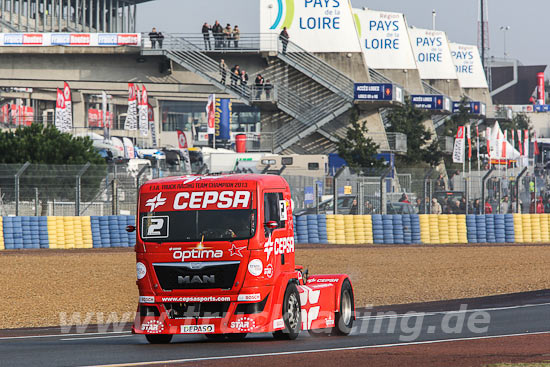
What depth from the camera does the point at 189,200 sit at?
11.7m


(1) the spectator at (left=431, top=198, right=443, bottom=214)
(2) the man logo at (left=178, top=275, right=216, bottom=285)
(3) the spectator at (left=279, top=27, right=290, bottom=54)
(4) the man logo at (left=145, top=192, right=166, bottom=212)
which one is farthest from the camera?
(3) the spectator at (left=279, top=27, right=290, bottom=54)

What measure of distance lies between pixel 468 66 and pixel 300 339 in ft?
290

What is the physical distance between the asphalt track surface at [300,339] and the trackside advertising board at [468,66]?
81.8 metres

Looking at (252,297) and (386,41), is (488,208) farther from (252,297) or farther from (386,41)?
(386,41)

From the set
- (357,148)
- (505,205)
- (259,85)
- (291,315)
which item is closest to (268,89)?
(259,85)

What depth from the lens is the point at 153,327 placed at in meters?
11.5

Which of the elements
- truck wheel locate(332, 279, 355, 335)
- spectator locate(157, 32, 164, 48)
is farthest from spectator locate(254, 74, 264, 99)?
truck wheel locate(332, 279, 355, 335)

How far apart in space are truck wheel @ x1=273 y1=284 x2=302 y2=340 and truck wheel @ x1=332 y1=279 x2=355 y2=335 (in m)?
0.93

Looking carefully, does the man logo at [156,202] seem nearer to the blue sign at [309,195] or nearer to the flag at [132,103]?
the blue sign at [309,195]

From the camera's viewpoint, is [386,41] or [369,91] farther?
[386,41]

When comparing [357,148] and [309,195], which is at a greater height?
[357,148]

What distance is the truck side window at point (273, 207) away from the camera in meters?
11.7

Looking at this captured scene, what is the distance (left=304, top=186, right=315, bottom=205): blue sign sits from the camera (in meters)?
33.7

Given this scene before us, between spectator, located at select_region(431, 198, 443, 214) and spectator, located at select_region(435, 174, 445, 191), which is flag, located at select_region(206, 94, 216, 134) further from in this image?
spectator, located at select_region(431, 198, 443, 214)
